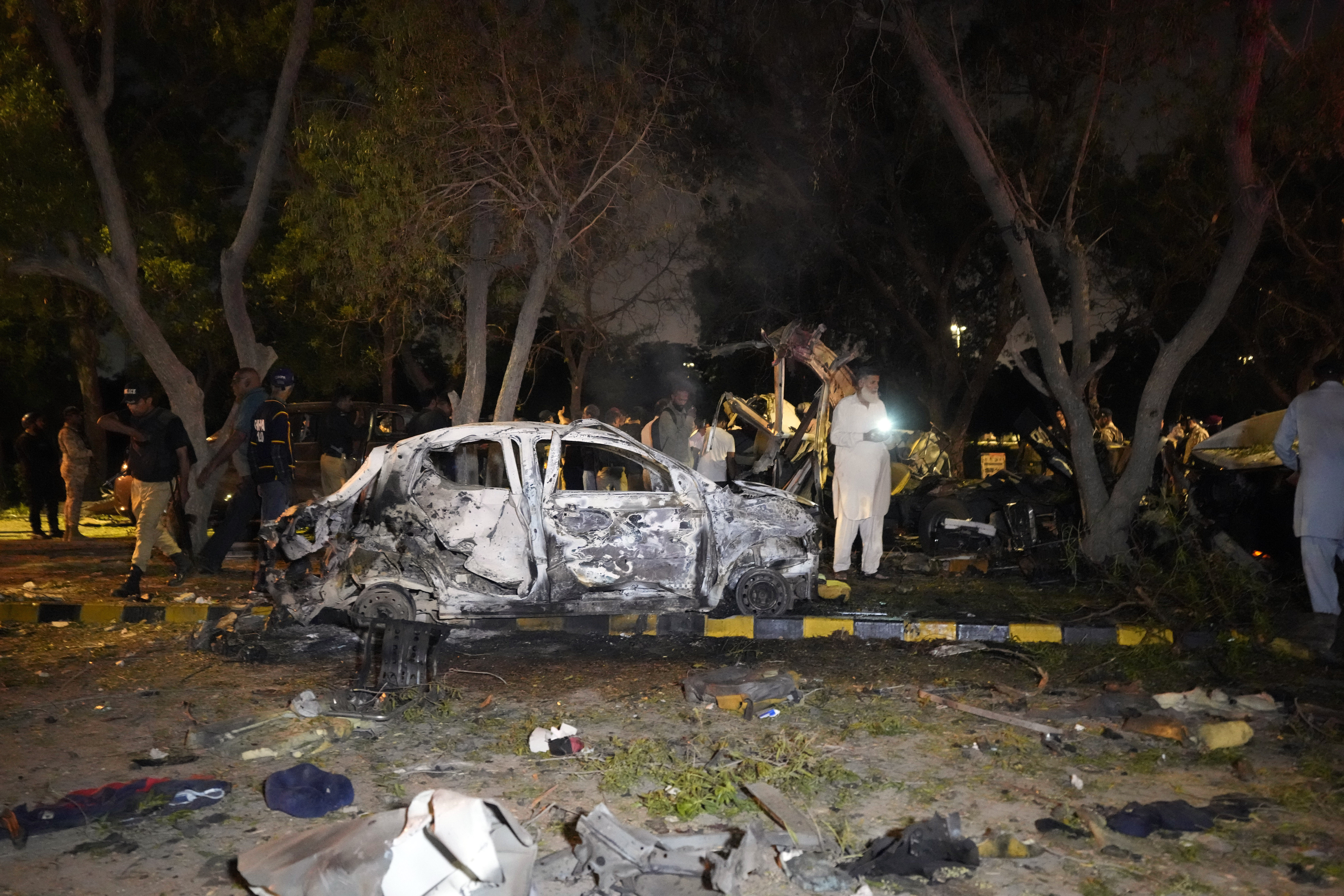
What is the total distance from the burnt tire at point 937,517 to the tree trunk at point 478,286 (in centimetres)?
554

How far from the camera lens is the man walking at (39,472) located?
14812mm

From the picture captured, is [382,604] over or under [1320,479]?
under

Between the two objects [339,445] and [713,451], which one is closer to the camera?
[713,451]

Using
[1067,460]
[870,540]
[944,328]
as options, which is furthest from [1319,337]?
[870,540]

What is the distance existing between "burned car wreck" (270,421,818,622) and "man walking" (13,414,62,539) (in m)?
9.90

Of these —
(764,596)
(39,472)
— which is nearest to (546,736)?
(764,596)

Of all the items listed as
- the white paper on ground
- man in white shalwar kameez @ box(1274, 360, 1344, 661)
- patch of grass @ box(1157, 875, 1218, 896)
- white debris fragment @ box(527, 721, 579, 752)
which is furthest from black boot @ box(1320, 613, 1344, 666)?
the white paper on ground

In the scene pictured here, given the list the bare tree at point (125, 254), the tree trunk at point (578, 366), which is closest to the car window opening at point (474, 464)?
the bare tree at point (125, 254)

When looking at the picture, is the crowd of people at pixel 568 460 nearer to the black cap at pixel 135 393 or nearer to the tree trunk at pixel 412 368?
the black cap at pixel 135 393

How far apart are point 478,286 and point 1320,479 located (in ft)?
30.3

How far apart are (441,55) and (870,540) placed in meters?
7.28

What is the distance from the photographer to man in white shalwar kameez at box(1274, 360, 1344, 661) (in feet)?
25.1

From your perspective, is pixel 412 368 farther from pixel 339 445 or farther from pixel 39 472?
pixel 339 445

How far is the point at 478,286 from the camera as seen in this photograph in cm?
1267
